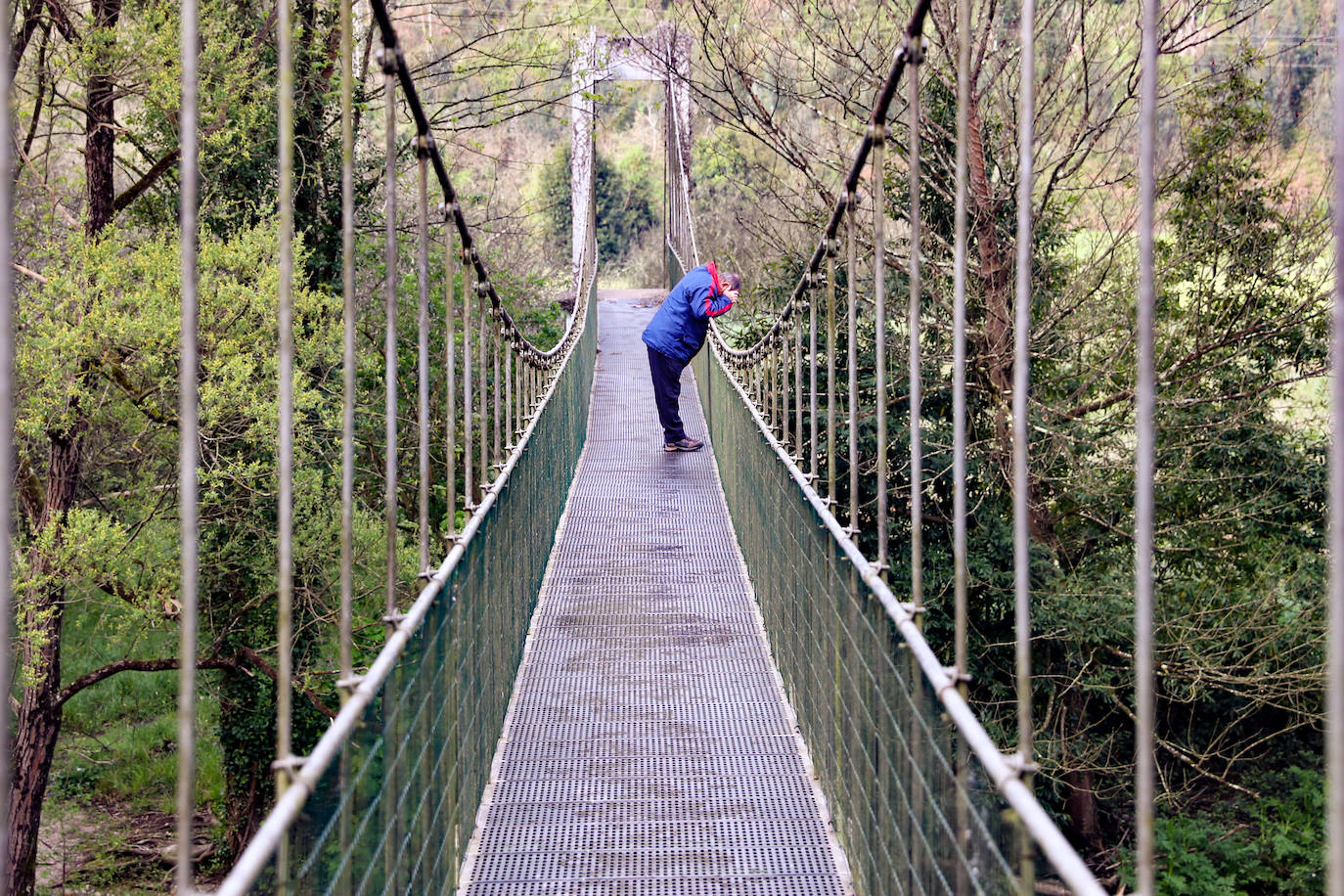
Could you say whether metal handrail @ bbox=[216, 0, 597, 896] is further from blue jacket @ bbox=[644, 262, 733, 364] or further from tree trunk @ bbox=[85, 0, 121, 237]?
tree trunk @ bbox=[85, 0, 121, 237]

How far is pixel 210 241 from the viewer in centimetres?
916

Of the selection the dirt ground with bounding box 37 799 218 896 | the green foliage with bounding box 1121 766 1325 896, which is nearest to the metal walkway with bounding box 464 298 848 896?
the green foliage with bounding box 1121 766 1325 896

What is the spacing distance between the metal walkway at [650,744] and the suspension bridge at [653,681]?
0.04 ft

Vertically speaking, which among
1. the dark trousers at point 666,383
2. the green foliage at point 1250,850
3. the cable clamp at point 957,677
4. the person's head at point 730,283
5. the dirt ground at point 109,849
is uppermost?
the person's head at point 730,283

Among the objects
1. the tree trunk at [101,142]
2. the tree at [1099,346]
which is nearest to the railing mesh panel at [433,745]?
the tree at [1099,346]

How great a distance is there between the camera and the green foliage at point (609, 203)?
28453 millimetres

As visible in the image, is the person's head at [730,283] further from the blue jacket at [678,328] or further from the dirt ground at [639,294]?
the dirt ground at [639,294]

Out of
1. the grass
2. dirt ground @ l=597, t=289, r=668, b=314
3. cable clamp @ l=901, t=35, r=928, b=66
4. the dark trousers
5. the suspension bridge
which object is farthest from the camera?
dirt ground @ l=597, t=289, r=668, b=314

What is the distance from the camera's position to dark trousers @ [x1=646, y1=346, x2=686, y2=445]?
8.45m

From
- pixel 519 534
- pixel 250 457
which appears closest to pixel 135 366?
pixel 250 457

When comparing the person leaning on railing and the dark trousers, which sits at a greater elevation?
the person leaning on railing

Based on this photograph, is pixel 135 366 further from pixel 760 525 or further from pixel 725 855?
pixel 725 855

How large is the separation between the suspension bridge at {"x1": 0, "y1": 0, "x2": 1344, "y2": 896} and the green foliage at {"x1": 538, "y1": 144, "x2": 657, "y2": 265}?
21.8 m

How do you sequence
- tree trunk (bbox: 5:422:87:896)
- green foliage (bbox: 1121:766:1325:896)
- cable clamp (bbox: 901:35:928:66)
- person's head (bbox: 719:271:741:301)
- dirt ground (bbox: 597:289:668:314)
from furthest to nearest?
dirt ground (bbox: 597:289:668:314), green foliage (bbox: 1121:766:1325:896), tree trunk (bbox: 5:422:87:896), person's head (bbox: 719:271:741:301), cable clamp (bbox: 901:35:928:66)
